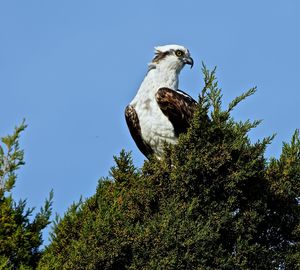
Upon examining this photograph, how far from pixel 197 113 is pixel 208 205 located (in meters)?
1.02

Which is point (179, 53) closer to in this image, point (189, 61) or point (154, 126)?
point (189, 61)

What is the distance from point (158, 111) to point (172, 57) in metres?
1.46

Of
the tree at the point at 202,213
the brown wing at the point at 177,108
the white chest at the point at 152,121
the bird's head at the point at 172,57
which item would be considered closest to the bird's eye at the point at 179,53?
the bird's head at the point at 172,57

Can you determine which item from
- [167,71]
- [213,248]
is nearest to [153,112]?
[167,71]

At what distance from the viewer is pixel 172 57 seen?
15.6 m

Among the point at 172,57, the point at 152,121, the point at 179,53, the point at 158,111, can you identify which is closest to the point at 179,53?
the point at 179,53

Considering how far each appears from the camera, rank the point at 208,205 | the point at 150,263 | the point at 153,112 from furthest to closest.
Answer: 1. the point at 153,112
2. the point at 208,205
3. the point at 150,263

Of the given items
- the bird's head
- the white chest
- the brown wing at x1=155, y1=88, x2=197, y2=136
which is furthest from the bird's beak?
the brown wing at x1=155, y1=88, x2=197, y2=136

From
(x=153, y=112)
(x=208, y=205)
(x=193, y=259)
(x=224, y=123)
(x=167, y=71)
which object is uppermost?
(x=167, y=71)

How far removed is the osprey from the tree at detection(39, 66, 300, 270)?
6.83 feet

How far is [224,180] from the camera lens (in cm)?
1143

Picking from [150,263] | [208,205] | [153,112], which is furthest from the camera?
[153,112]

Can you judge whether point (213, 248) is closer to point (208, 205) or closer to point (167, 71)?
point (208, 205)

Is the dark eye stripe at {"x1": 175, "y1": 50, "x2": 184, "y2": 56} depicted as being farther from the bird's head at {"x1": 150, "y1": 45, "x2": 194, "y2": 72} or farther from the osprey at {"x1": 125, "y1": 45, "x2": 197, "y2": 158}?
the osprey at {"x1": 125, "y1": 45, "x2": 197, "y2": 158}
